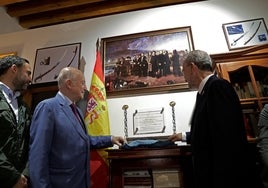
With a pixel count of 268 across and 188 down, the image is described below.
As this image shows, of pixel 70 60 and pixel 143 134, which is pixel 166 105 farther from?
pixel 70 60

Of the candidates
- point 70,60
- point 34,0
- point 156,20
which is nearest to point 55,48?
point 70,60

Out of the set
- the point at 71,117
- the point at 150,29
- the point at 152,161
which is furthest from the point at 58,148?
the point at 150,29

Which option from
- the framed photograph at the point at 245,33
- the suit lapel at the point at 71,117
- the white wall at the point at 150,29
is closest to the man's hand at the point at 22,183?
the suit lapel at the point at 71,117

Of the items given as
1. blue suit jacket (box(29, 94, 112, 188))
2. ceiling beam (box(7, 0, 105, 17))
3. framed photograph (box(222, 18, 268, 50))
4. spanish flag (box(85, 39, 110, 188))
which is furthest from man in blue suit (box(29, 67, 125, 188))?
framed photograph (box(222, 18, 268, 50))

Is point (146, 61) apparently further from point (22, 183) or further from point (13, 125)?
point (22, 183)

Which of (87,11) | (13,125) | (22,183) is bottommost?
(22,183)

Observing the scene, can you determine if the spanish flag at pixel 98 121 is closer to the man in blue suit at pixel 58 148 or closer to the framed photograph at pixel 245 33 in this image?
the man in blue suit at pixel 58 148

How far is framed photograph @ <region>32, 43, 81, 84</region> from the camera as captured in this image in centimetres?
255

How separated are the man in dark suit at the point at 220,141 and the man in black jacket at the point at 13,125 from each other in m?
0.94

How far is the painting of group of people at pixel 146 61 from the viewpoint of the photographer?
7.50 ft

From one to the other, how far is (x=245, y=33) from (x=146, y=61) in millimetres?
1019

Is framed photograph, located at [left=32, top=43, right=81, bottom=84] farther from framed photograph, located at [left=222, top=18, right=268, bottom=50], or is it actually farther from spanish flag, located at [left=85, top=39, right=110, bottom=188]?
framed photograph, located at [left=222, top=18, right=268, bottom=50]

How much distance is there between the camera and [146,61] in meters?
2.37

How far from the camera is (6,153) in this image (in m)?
1.23
